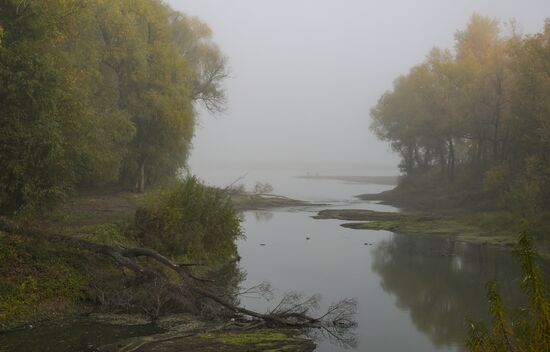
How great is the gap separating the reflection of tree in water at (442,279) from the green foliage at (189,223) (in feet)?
22.3

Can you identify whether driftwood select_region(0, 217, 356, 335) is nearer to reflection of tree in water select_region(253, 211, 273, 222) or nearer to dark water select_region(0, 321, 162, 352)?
dark water select_region(0, 321, 162, 352)

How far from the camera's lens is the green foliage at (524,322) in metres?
5.85

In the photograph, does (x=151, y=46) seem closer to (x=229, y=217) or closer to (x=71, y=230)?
(x=229, y=217)

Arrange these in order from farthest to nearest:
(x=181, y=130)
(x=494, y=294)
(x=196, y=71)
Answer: (x=196, y=71) → (x=181, y=130) → (x=494, y=294)

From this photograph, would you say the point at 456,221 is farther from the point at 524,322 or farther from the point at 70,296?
the point at 524,322

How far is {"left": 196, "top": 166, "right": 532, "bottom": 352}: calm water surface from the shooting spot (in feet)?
46.0

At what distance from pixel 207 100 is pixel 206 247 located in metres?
26.5

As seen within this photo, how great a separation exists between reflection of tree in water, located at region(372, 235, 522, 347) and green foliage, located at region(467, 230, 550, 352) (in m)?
7.03

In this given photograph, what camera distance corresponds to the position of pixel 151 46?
109ft

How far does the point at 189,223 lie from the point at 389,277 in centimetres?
843

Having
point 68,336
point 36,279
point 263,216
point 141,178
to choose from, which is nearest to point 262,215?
point 263,216

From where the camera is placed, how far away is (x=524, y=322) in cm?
631

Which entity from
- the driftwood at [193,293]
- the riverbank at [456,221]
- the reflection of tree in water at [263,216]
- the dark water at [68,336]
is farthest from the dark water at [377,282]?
the reflection of tree in water at [263,216]

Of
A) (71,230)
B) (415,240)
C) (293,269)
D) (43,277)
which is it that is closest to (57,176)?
(71,230)
